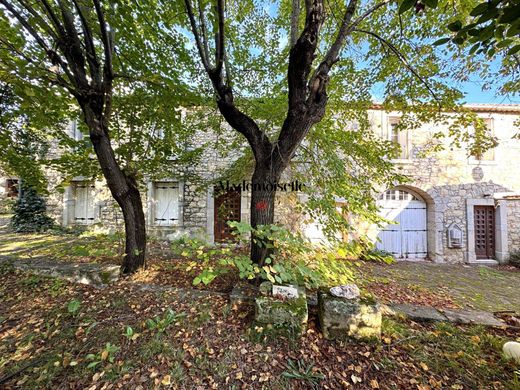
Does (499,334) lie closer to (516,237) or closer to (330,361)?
(330,361)

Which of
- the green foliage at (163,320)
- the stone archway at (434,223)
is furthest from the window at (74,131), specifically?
the stone archway at (434,223)

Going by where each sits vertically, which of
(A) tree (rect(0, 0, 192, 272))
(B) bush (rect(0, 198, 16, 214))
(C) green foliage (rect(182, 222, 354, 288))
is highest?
(A) tree (rect(0, 0, 192, 272))

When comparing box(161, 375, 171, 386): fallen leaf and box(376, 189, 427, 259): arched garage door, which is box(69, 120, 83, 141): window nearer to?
box(161, 375, 171, 386): fallen leaf

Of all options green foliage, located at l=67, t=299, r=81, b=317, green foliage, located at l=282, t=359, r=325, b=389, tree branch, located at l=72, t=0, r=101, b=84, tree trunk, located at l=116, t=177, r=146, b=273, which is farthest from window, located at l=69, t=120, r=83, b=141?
green foliage, located at l=282, t=359, r=325, b=389

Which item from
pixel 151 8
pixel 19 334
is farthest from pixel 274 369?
pixel 151 8

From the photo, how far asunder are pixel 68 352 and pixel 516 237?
11756 mm

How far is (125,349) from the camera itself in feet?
6.32

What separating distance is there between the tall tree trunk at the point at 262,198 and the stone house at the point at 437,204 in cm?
374

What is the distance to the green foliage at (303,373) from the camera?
1.67 meters

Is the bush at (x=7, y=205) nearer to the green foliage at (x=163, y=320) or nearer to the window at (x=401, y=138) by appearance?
the green foliage at (x=163, y=320)

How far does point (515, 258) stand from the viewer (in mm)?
6578

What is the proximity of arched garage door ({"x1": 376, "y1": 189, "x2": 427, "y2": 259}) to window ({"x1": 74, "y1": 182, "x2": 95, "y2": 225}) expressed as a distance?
10.6 m

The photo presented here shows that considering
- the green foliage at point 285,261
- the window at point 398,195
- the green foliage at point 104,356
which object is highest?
the window at point 398,195

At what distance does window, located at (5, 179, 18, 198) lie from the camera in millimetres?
8211
